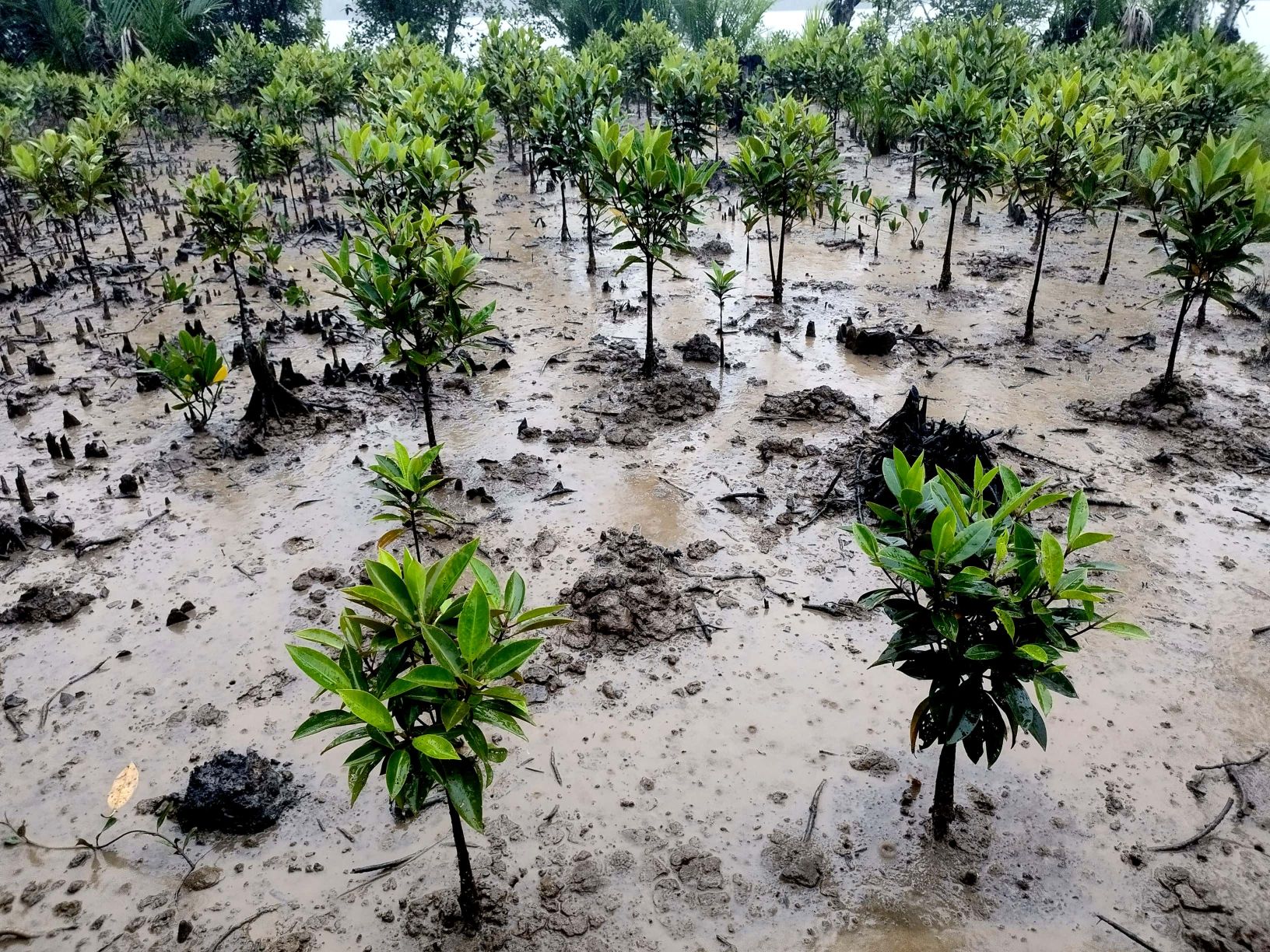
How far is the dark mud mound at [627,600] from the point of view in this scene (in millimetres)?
4156

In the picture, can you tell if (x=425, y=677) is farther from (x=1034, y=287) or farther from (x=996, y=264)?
(x=996, y=264)

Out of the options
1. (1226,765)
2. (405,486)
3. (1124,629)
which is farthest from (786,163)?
(1124,629)

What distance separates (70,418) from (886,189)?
1333cm

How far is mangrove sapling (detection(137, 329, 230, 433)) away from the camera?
20.3 feet

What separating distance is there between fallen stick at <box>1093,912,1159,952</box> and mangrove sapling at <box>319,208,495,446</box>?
4.32 m

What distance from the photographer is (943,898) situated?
2.83 m

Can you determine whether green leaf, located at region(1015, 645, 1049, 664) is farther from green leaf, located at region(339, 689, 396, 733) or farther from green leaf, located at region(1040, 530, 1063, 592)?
green leaf, located at region(339, 689, 396, 733)

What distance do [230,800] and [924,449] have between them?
4370 millimetres

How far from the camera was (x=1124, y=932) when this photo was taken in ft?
8.77

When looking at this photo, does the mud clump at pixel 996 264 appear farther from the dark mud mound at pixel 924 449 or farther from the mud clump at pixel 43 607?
the mud clump at pixel 43 607

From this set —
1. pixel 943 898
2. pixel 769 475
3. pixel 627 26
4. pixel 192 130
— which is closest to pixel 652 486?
pixel 769 475

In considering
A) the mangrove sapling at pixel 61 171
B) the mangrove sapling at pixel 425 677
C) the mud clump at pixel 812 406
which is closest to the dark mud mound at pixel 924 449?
the mud clump at pixel 812 406

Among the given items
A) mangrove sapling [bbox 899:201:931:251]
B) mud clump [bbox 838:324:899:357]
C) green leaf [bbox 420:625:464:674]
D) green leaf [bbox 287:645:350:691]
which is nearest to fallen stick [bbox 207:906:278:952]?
green leaf [bbox 287:645:350:691]

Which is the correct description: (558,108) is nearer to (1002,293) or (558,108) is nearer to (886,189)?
(1002,293)
